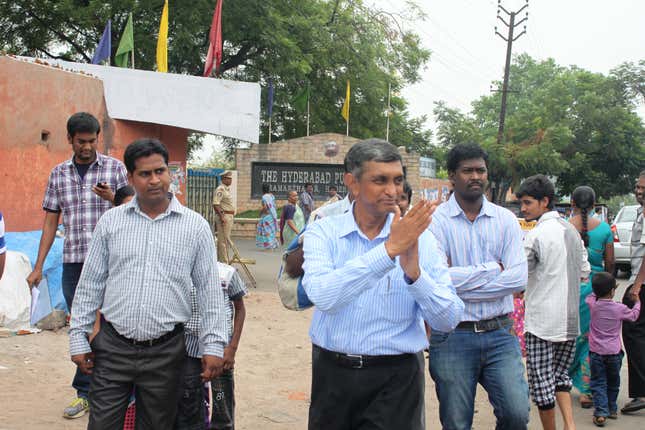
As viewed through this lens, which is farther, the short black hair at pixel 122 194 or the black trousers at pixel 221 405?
the short black hair at pixel 122 194

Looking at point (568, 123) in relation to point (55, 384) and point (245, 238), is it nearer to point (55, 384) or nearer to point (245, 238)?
point (245, 238)

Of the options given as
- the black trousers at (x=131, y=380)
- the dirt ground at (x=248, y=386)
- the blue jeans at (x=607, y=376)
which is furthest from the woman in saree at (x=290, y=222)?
the black trousers at (x=131, y=380)

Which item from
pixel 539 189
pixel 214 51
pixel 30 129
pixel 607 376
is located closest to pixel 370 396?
pixel 539 189

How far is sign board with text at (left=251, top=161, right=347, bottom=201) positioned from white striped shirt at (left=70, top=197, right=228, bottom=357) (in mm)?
23555

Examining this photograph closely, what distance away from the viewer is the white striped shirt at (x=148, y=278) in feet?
10.8

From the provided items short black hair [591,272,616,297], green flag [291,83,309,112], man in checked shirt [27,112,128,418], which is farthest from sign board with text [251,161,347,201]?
man in checked shirt [27,112,128,418]

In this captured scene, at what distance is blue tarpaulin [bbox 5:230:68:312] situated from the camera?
805 centimetres

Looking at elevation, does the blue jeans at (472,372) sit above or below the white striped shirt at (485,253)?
below

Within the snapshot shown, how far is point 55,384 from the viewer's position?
614 cm

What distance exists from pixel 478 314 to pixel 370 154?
137 cm

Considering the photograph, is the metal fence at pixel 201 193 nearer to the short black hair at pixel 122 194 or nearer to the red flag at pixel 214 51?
the red flag at pixel 214 51

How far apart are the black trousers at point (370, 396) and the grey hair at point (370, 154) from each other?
0.77 metres

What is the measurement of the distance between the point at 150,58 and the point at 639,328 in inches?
777

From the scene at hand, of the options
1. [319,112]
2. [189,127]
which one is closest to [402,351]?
[189,127]
